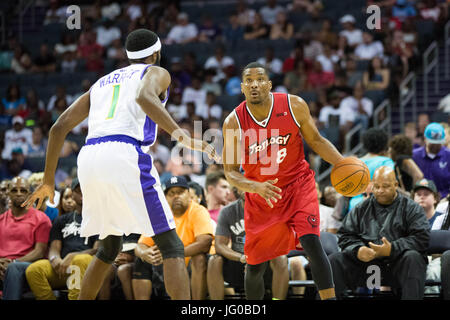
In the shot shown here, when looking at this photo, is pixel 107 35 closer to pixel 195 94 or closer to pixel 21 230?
pixel 195 94

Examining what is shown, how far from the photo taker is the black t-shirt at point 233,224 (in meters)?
6.70

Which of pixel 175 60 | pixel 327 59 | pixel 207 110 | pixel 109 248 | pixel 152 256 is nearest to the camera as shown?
pixel 109 248

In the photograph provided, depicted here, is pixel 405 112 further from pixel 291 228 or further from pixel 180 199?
pixel 291 228

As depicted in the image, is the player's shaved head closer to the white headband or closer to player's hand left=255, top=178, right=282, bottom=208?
player's hand left=255, top=178, right=282, bottom=208

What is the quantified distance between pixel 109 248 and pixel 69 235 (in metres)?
2.83

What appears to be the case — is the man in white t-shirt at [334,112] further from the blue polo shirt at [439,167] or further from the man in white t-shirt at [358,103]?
the blue polo shirt at [439,167]

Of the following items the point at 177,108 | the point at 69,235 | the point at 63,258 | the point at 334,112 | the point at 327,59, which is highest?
the point at 327,59

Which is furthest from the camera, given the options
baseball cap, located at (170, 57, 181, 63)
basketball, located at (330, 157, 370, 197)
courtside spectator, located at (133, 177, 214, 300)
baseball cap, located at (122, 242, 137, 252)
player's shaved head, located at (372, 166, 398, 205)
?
baseball cap, located at (170, 57, 181, 63)

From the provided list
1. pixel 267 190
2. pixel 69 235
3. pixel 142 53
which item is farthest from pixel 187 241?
pixel 142 53

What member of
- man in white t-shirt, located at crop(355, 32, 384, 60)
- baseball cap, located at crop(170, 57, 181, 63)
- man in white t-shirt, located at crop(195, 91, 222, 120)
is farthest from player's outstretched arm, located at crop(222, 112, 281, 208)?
baseball cap, located at crop(170, 57, 181, 63)

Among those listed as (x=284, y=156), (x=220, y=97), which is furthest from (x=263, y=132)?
(x=220, y=97)

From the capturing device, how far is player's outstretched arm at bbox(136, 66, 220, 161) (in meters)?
3.91

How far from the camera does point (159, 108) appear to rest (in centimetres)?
404

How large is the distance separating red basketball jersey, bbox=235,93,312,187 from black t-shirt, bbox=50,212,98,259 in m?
2.78
